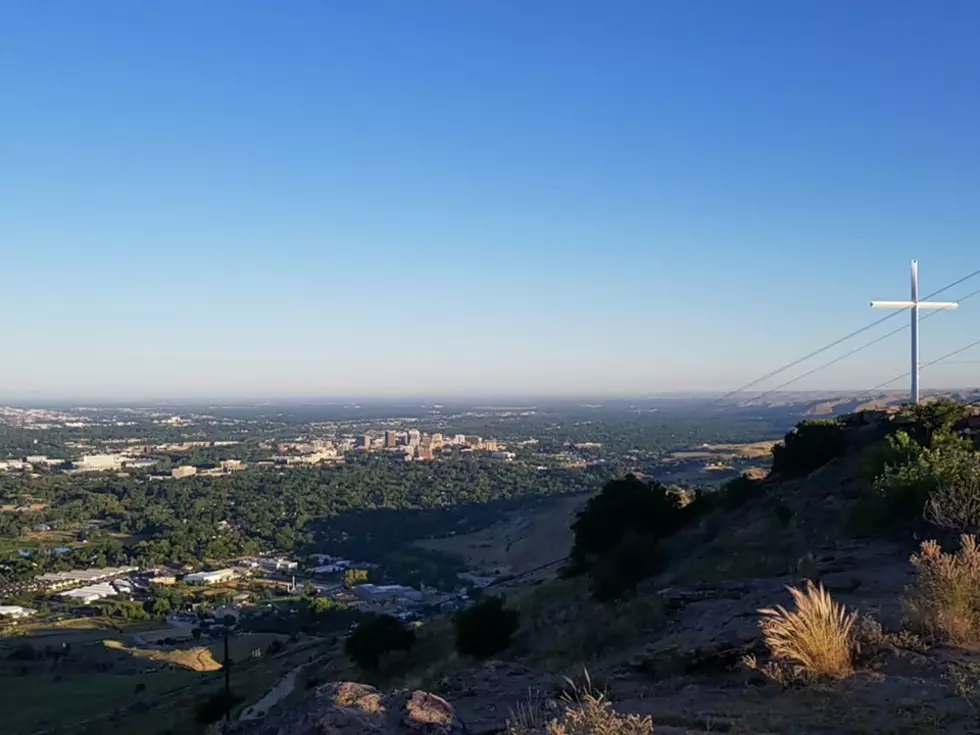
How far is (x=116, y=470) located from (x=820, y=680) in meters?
126

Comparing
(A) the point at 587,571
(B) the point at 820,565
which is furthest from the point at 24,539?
(B) the point at 820,565

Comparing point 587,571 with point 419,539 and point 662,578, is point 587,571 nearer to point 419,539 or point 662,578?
point 662,578

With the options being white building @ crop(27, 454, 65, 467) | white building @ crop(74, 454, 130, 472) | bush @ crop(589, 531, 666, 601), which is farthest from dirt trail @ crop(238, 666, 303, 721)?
white building @ crop(27, 454, 65, 467)

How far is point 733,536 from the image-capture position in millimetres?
19391

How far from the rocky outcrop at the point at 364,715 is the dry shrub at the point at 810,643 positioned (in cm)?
255

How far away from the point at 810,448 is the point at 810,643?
19.6m

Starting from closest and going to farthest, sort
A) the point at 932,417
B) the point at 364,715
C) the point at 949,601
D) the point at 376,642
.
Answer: the point at 364,715, the point at 949,601, the point at 376,642, the point at 932,417

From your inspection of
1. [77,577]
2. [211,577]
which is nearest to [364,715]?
[211,577]

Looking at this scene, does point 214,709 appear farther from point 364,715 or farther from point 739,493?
point 364,715

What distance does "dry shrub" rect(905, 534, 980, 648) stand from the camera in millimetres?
6797

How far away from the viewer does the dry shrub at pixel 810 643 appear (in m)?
6.07

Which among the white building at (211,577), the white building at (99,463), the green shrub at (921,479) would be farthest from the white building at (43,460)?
the green shrub at (921,479)

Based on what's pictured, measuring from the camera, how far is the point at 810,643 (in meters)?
6.06

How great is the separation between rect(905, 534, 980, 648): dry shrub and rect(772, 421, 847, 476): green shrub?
17816mm
